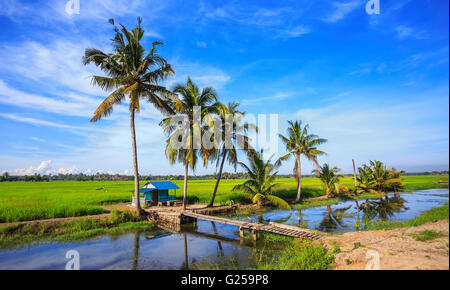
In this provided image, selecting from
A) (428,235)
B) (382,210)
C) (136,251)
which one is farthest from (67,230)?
(382,210)

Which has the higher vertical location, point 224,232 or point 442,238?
point 442,238

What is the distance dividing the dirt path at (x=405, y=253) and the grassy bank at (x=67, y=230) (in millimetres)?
11020

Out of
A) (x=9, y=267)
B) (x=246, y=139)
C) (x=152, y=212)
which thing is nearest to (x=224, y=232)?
(x=152, y=212)

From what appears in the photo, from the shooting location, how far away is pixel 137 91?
571 inches

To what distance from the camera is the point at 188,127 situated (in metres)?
16.8

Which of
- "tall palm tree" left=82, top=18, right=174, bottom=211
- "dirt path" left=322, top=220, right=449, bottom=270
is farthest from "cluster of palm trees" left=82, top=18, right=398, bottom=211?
"dirt path" left=322, top=220, right=449, bottom=270

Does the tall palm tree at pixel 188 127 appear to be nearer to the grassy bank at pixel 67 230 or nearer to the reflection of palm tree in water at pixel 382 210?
the grassy bank at pixel 67 230

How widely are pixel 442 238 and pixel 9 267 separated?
38.9 feet

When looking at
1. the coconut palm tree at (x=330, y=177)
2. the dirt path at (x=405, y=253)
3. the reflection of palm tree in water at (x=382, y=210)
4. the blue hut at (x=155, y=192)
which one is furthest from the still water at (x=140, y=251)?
the coconut palm tree at (x=330, y=177)

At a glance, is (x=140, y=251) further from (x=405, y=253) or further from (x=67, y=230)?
(x=405, y=253)

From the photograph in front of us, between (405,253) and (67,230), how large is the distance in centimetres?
1438

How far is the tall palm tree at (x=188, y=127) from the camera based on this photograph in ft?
53.0
